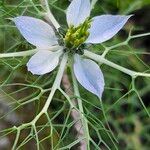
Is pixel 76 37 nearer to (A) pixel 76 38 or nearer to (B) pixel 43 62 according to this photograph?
(A) pixel 76 38

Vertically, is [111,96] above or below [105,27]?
below

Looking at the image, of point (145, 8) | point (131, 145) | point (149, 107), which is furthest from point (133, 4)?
point (131, 145)

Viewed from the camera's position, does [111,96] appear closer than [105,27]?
No

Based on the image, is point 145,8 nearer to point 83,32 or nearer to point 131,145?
point 131,145

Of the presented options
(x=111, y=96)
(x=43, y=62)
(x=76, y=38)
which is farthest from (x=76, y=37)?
(x=111, y=96)

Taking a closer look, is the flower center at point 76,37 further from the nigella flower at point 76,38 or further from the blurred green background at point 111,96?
the blurred green background at point 111,96

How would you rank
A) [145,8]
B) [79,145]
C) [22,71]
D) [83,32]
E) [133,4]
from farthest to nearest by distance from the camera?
[145,8] → [133,4] → [22,71] → [79,145] → [83,32]

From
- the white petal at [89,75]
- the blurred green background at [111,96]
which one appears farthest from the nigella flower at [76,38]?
the blurred green background at [111,96]
